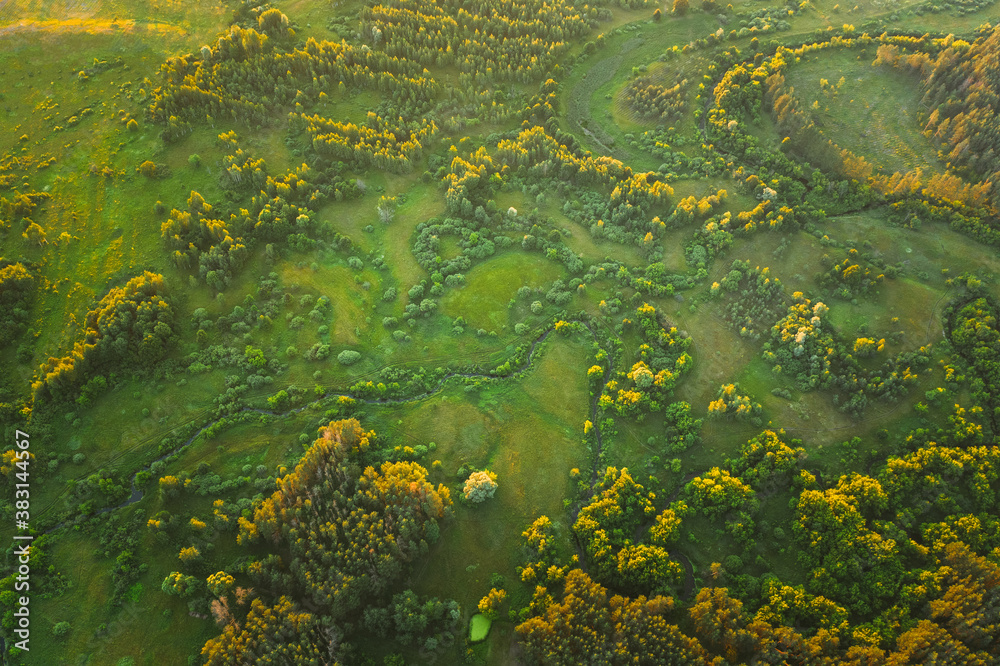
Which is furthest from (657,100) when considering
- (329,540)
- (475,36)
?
(329,540)

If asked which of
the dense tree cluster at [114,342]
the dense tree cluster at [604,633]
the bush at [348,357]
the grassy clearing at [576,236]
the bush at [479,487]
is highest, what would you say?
the grassy clearing at [576,236]

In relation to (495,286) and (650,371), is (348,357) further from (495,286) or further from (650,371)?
(650,371)

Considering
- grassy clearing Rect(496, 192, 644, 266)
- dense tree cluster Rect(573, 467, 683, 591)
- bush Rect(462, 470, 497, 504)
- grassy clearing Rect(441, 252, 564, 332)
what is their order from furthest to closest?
grassy clearing Rect(496, 192, 644, 266) < grassy clearing Rect(441, 252, 564, 332) < bush Rect(462, 470, 497, 504) < dense tree cluster Rect(573, 467, 683, 591)

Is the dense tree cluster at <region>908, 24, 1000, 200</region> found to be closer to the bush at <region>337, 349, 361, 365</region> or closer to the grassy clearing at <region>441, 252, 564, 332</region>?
the grassy clearing at <region>441, 252, 564, 332</region>

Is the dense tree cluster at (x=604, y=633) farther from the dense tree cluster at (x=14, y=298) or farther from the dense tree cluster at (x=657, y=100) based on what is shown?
the dense tree cluster at (x=657, y=100)

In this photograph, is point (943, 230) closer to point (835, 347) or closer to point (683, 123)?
point (835, 347)

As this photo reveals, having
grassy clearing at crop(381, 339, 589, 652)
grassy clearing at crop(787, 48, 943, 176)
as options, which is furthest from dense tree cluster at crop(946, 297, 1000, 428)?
grassy clearing at crop(381, 339, 589, 652)

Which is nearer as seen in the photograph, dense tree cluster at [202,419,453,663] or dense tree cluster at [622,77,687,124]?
dense tree cluster at [202,419,453,663]

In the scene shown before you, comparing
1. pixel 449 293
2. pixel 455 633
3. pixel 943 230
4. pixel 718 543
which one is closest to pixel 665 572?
pixel 718 543

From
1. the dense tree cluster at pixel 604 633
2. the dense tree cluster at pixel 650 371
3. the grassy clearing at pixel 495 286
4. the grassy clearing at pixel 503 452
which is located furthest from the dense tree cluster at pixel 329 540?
the dense tree cluster at pixel 650 371

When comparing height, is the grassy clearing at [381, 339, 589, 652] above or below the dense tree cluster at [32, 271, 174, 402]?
below
